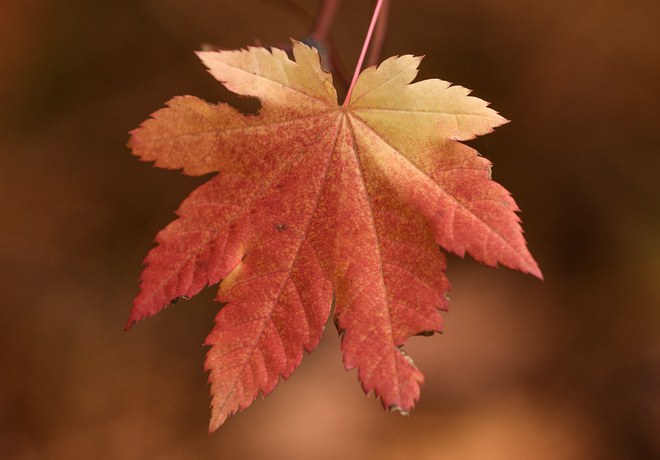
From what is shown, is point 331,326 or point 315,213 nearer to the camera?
point 315,213

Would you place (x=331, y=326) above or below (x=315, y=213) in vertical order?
below

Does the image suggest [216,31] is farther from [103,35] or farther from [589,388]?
[589,388]

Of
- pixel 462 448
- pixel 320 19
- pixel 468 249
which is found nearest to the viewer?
pixel 468 249

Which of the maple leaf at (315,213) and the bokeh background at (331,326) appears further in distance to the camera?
the bokeh background at (331,326)

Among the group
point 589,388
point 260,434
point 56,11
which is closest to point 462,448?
point 589,388
